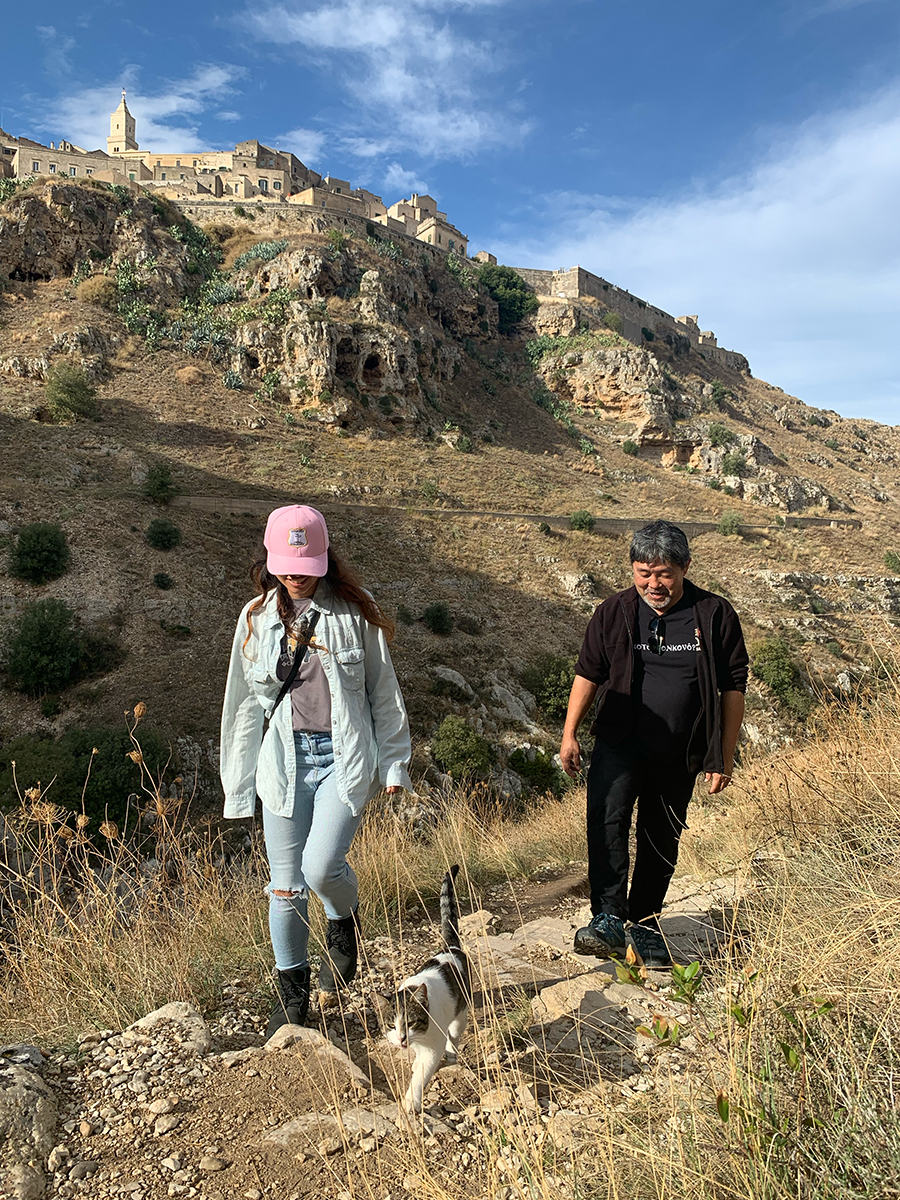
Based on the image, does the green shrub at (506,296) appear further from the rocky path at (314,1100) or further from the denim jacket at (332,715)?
the rocky path at (314,1100)

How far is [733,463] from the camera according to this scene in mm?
41406

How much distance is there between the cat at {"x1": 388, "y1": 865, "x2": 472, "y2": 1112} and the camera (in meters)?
1.87

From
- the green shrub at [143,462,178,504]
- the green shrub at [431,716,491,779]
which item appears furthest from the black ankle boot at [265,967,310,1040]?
the green shrub at [143,462,178,504]

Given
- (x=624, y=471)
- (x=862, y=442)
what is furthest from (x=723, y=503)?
(x=862, y=442)

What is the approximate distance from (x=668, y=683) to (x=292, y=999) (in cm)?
193

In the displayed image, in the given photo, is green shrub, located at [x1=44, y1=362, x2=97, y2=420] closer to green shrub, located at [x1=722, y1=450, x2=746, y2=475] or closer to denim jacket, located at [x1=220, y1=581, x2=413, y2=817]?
denim jacket, located at [x1=220, y1=581, x2=413, y2=817]

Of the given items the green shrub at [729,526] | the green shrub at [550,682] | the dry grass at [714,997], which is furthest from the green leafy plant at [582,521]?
the dry grass at [714,997]

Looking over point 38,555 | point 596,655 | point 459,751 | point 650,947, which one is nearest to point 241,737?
point 596,655

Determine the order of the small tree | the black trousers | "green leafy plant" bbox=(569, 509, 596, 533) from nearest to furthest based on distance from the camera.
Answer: the black trousers < the small tree < "green leafy plant" bbox=(569, 509, 596, 533)

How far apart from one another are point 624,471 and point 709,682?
3942cm

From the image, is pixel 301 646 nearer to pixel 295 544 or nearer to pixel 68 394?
pixel 295 544

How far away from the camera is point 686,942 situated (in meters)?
2.90

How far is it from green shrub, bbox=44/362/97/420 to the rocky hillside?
44 cm

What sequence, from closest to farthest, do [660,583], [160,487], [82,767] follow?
[660,583] < [82,767] < [160,487]
